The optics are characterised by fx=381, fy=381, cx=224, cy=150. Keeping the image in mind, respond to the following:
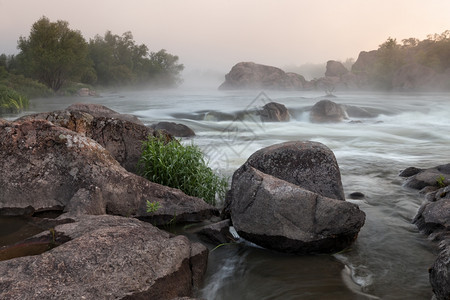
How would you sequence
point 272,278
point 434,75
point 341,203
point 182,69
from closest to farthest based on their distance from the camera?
1. point 272,278
2. point 341,203
3. point 434,75
4. point 182,69

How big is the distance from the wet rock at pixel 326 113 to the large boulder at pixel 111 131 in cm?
1773

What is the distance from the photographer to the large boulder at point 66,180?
20.1ft

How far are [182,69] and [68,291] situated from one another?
10994cm

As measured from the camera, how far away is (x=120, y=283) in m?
3.64

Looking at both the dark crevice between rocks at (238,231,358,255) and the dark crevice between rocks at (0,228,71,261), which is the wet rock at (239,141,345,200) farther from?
the dark crevice between rocks at (0,228,71,261)

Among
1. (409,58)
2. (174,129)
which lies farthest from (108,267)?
(409,58)

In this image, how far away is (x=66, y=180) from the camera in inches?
250

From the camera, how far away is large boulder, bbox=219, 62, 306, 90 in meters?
110

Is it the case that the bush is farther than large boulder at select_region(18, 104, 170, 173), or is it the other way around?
large boulder at select_region(18, 104, 170, 173)

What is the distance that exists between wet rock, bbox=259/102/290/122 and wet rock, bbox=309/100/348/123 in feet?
5.98

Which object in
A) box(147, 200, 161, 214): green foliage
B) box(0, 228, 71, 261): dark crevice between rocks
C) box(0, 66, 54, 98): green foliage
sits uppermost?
box(0, 66, 54, 98): green foliage

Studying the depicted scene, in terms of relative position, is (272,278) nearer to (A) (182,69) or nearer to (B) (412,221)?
(B) (412,221)

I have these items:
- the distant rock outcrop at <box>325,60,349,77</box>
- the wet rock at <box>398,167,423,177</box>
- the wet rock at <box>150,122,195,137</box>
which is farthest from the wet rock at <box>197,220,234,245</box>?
the distant rock outcrop at <box>325,60,349,77</box>

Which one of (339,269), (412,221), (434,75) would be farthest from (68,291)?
(434,75)
